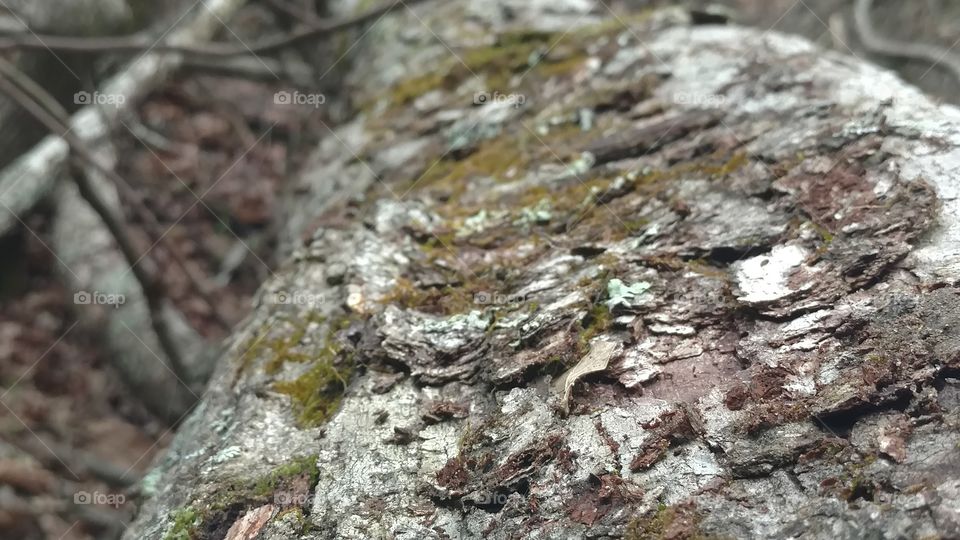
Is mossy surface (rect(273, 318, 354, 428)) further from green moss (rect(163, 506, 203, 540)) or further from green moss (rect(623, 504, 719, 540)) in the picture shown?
green moss (rect(623, 504, 719, 540))

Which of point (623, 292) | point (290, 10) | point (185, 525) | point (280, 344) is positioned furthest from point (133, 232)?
point (623, 292)

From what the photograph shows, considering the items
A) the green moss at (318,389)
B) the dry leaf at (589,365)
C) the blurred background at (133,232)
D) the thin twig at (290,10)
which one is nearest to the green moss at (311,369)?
the green moss at (318,389)

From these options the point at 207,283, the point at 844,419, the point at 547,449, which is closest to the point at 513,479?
the point at 547,449

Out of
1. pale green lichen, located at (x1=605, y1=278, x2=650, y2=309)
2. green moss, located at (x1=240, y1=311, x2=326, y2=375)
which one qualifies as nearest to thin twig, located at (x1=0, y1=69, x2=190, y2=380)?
green moss, located at (x1=240, y1=311, x2=326, y2=375)

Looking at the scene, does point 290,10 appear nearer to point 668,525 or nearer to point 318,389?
point 318,389

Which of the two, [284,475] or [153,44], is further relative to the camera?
[153,44]

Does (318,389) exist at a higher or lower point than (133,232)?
higher

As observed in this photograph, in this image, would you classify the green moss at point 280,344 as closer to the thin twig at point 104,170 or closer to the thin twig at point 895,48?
the thin twig at point 104,170
